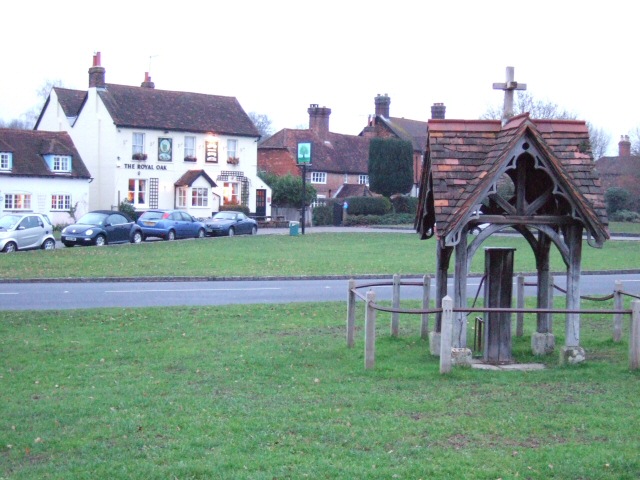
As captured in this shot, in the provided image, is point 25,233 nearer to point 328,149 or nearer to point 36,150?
point 36,150

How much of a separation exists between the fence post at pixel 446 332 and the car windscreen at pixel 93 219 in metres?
29.5

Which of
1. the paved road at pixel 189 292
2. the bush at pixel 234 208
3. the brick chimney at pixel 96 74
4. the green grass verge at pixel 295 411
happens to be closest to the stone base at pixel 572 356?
the green grass verge at pixel 295 411

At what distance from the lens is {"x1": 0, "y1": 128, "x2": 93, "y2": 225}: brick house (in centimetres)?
5016

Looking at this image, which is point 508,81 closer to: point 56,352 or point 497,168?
point 497,168

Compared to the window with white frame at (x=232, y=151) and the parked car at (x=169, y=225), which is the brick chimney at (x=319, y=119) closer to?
the window with white frame at (x=232, y=151)

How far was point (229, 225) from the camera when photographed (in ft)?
155

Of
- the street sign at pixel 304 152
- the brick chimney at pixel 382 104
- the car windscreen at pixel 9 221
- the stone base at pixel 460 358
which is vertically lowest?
the stone base at pixel 460 358

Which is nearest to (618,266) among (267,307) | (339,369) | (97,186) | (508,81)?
(267,307)

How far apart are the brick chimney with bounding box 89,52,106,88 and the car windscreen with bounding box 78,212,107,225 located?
2055cm

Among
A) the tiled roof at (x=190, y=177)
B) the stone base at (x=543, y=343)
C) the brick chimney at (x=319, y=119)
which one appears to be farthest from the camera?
the brick chimney at (x=319, y=119)

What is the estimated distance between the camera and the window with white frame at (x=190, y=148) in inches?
2331

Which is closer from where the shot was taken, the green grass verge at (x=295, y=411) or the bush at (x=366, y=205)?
the green grass verge at (x=295, y=411)

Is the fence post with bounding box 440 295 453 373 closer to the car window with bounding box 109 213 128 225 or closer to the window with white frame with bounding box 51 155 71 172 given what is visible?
the car window with bounding box 109 213 128 225

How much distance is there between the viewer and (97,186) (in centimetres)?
5716
